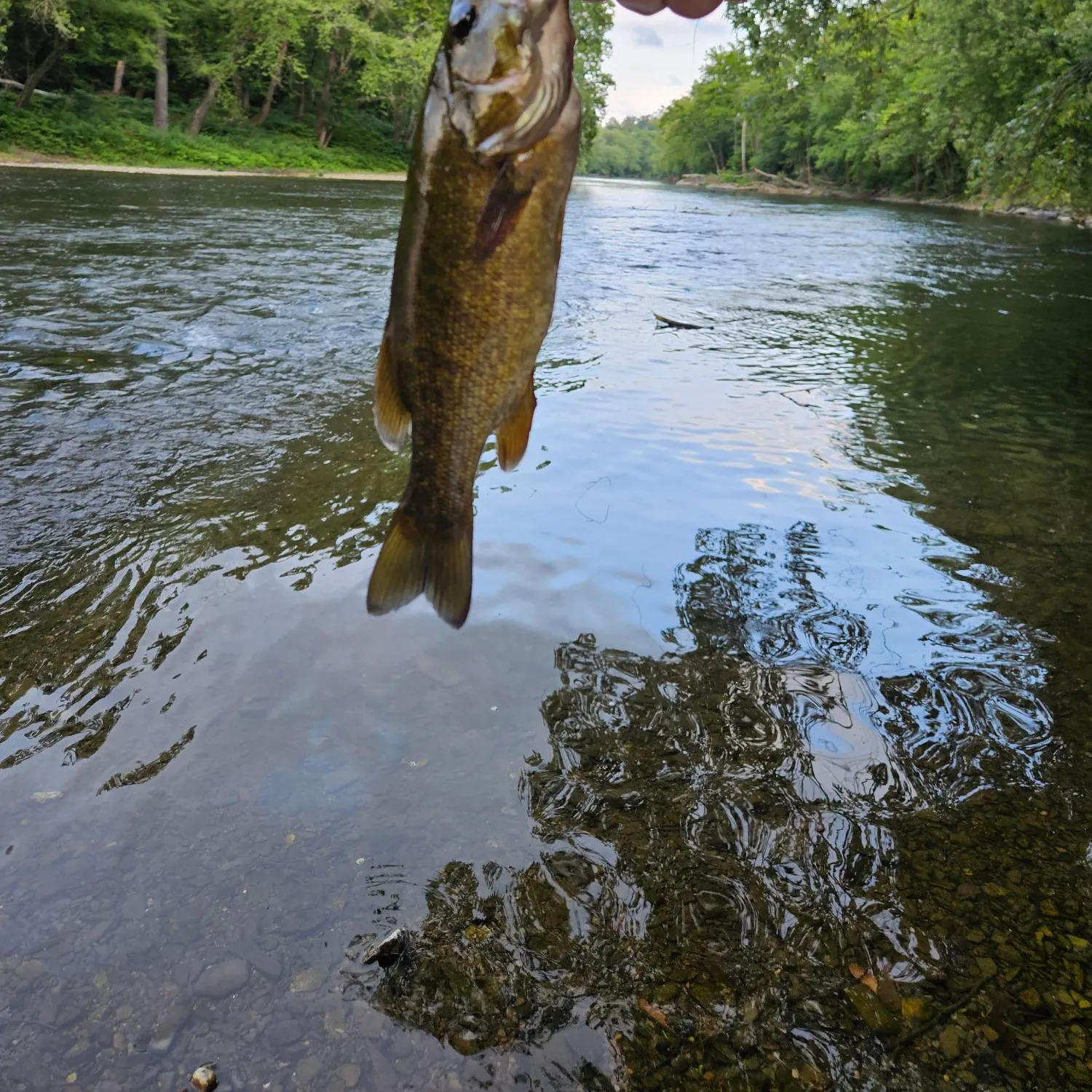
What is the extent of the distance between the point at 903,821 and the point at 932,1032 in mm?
912

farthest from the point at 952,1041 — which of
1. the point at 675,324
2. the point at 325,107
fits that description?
the point at 325,107

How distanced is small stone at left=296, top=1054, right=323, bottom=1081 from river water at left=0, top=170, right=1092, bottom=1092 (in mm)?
18

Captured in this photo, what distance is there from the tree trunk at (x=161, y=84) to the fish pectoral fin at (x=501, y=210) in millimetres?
44713

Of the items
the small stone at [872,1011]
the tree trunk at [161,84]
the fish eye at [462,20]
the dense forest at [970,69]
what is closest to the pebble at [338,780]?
the small stone at [872,1011]

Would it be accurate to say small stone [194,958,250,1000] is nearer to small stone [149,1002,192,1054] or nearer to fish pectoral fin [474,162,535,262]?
small stone [149,1002,192,1054]

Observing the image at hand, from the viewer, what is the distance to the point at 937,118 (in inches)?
1123

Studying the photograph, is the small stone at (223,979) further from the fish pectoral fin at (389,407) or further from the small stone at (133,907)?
the fish pectoral fin at (389,407)

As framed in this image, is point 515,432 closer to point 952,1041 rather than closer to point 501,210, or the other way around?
point 501,210

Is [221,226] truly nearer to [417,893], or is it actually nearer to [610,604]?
[610,604]

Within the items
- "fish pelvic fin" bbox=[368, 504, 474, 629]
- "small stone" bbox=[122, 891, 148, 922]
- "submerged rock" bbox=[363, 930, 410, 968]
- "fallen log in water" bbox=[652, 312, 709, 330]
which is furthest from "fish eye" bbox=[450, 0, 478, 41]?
"fallen log in water" bbox=[652, 312, 709, 330]

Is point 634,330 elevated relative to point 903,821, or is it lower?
elevated

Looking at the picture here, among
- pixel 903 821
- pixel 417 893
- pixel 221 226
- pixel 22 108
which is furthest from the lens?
pixel 22 108

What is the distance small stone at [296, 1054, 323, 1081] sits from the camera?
2.35 metres

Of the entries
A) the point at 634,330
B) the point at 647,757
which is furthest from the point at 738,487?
the point at 634,330
